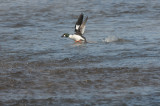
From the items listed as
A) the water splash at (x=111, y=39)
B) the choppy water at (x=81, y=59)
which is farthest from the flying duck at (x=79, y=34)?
the water splash at (x=111, y=39)

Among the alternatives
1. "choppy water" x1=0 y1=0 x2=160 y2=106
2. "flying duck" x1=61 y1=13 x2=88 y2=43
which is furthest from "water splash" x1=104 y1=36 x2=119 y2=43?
"flying duck" x1=61 y1=13 x2=88 y2=43

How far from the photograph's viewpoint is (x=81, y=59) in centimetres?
1322

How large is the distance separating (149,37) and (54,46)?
365 centimetres

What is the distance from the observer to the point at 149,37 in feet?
55.2

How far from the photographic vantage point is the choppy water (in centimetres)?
934

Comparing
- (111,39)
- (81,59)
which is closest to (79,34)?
(111,39)

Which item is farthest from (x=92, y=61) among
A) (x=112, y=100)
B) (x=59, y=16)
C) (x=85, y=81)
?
(x=59, y=16)

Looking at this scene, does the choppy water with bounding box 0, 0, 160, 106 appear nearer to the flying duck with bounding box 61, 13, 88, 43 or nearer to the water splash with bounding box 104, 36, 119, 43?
the water splash with bounding box 104, 36, 119, 43

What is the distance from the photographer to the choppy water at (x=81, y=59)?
934 centimetres

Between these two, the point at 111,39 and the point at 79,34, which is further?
the point at 79,34

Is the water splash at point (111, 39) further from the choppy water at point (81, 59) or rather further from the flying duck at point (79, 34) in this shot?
the flying duck at point (79, 34)

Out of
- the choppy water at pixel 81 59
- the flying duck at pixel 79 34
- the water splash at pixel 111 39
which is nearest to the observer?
the choppy water at pixel 81 59

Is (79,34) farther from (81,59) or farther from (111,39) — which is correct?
(81,59)

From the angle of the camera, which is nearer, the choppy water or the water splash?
the choppy water
